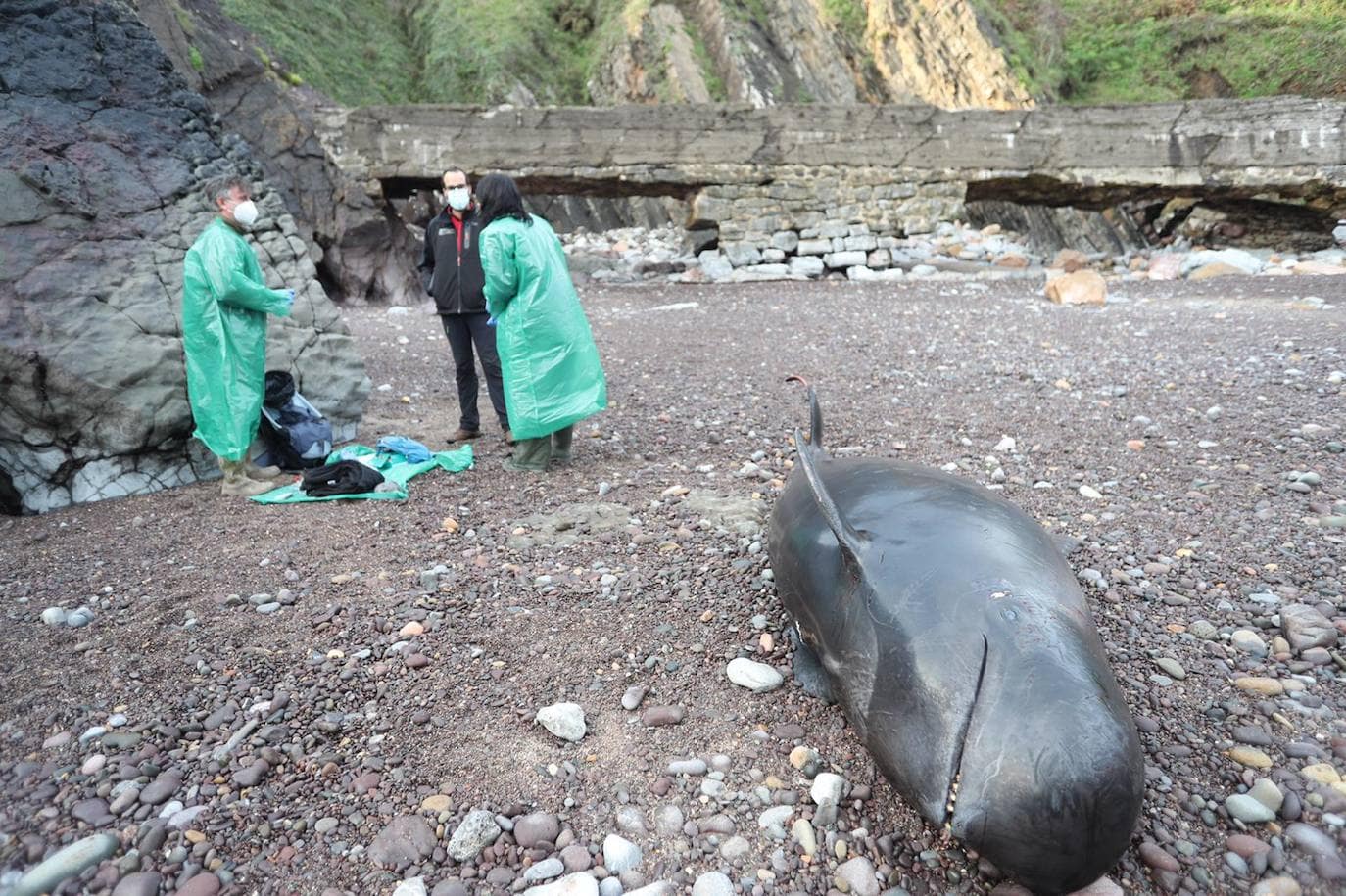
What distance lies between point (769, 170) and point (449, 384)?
745 cm

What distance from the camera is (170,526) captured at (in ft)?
12.1

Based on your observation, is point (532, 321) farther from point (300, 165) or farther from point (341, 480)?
point (300, 165)

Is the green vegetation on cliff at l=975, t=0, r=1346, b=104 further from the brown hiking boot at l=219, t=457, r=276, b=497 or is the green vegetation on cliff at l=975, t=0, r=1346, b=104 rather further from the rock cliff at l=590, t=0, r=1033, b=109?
the brown hiking boot at l=219, t=457, r=276, b=497

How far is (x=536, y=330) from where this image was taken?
159 inches

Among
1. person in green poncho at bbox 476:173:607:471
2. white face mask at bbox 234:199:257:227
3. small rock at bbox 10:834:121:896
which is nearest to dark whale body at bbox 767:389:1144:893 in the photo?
small rock at bbox 10:834:121:896

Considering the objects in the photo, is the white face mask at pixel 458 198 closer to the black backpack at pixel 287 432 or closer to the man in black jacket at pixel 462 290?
the man in black jacket at pixel 462 290

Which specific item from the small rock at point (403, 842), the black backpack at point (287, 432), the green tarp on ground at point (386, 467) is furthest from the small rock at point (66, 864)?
the black backpack at point (287, 432)

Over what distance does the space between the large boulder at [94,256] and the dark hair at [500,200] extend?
5.96 feet

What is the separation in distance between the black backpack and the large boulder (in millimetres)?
393

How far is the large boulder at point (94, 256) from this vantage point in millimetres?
3986

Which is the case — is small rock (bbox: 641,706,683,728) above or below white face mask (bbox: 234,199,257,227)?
below

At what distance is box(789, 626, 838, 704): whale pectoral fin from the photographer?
2346 mm

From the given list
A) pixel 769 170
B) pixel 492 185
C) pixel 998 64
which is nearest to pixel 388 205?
pixel 769 170

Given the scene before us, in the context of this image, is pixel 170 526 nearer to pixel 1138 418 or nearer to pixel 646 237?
pixel 1138 418
